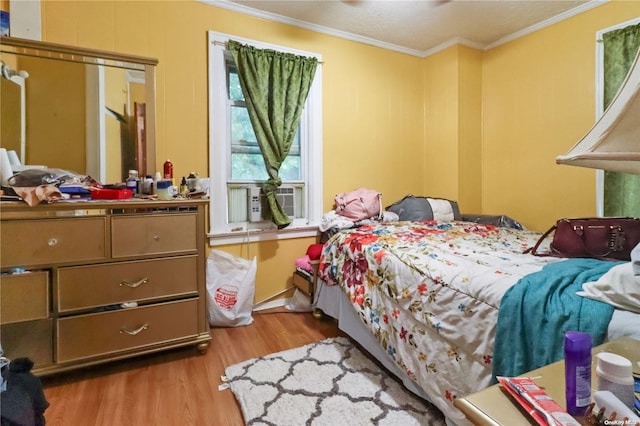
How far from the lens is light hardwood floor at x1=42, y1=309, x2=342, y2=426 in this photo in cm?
151

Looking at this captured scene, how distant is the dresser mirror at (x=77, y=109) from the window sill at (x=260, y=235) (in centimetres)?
70

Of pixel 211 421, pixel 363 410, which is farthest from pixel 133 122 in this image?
pixel 363 410

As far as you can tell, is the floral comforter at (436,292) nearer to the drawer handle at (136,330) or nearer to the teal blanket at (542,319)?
the teal blanket at (542,319)

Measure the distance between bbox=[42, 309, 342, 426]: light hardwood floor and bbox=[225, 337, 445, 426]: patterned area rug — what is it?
0.11m

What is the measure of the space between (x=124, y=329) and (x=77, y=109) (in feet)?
4.61

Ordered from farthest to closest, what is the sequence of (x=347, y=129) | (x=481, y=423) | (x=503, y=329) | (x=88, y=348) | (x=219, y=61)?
(x=347, y=129) → (x=219, y=61) → (x=88, y=348) → (x=503, y=329) → (x=481, y=423)

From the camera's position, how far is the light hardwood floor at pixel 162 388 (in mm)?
1513

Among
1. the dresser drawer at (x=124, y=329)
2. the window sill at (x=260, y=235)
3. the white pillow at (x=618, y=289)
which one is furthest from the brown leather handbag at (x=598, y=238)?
the dresser drawer at (x=124, y=329)

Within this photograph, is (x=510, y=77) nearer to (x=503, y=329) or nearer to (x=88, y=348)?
(x=503, y=329)

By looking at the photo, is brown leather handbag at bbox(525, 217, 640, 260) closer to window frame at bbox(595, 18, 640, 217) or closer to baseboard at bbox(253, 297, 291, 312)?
window frame at bbox(595, 18, 640, 217)

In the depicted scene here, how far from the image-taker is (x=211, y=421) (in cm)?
150

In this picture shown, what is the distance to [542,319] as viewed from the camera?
1.08 m

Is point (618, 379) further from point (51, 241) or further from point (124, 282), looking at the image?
point (51, 241)

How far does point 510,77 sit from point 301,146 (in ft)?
6.71
